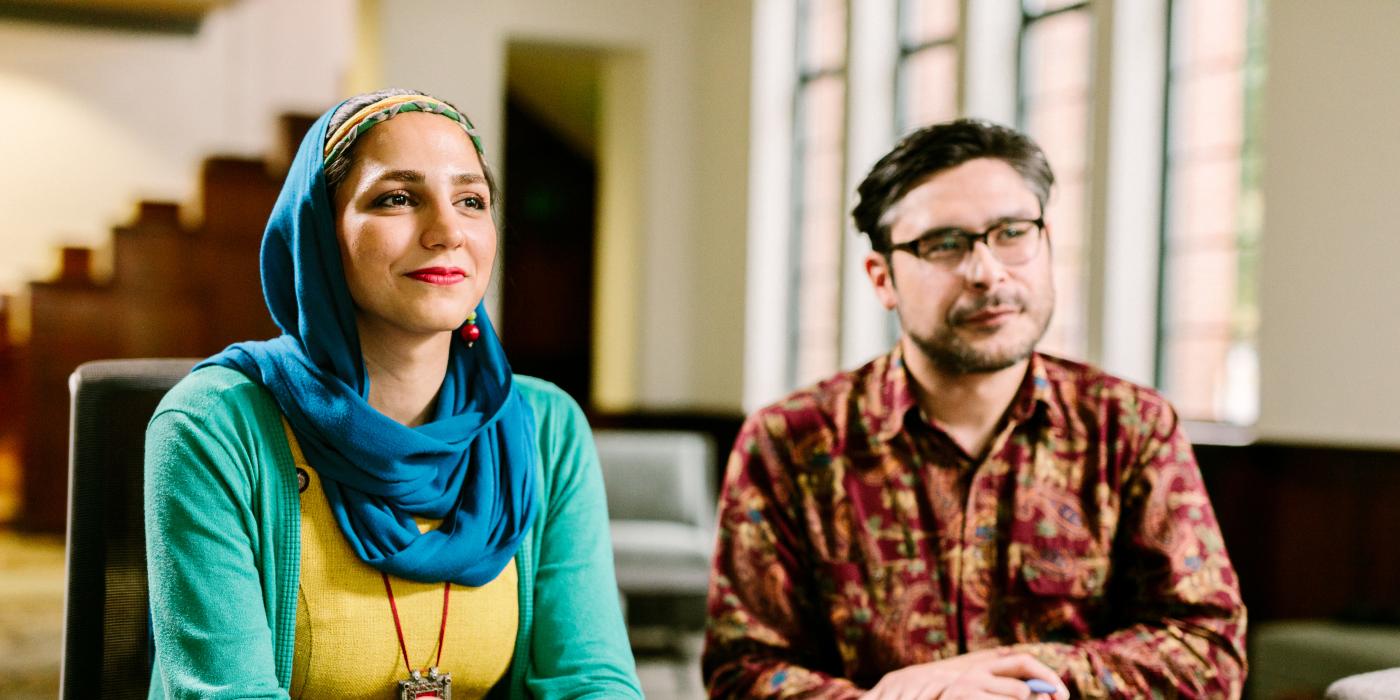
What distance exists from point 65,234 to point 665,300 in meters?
5.32

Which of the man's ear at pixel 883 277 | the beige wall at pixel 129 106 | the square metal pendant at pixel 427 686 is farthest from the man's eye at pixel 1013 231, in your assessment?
the beige wall at pixel 129 106

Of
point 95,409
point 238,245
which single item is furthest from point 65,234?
point 95,409

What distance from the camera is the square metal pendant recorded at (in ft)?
4.32

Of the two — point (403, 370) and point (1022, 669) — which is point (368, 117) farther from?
point (1022, 669)

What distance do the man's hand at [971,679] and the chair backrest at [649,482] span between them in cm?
362

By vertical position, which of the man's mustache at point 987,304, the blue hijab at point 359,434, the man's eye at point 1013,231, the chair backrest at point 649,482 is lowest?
the chair backrest at point 649,482

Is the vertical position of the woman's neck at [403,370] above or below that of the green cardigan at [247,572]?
above

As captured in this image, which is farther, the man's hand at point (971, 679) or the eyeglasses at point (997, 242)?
the eyeglasses at point (997, 242)

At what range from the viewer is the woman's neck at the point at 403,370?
1371mm

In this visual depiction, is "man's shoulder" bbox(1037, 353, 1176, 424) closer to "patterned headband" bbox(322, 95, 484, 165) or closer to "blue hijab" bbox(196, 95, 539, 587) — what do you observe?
"blue hijab" bbox(196, 95, 539, 587)

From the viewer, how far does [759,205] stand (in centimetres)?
788

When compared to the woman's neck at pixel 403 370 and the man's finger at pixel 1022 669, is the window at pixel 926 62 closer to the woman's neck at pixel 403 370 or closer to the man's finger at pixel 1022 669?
the man's finger at pixel 1022 669

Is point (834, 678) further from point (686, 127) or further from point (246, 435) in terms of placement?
point (686, 127)

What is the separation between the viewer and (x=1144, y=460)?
1.60m
